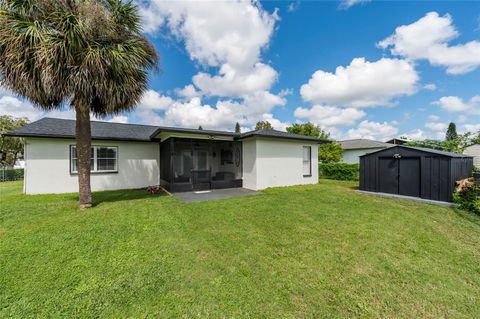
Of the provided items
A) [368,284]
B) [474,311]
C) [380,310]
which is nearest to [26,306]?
[380,310]

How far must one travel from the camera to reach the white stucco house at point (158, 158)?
8914 mm

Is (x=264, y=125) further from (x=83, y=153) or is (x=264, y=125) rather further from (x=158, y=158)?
(x=83, y=153)

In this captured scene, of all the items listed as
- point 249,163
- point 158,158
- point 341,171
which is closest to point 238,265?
point 249,163

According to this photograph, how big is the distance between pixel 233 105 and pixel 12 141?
2243 centimetres

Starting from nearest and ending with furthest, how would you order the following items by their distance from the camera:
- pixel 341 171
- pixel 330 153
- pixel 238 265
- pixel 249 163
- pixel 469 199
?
1. pixel 238 265
2. pixel 469 199
3. pixel 249 163
4. pixel 341 171
5. pixel 330 153

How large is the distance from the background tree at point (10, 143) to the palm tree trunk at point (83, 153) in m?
19.4

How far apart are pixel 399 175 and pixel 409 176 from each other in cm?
34

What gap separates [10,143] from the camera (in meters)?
18.6

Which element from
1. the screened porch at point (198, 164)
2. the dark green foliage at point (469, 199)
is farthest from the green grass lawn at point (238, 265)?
the screened porch at point (198, 164)

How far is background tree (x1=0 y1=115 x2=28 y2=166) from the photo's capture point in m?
18.5

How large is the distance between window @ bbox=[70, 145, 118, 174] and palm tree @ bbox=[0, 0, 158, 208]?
399 centimetres

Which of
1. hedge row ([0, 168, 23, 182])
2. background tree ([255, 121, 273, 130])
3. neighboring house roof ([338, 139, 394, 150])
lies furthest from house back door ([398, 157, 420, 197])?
hedge row ([0, 168, 23, 182])

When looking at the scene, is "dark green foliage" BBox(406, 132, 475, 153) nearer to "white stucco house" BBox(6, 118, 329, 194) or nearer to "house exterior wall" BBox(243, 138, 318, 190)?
"white stucco house" BBox(6, 118, 329, 194)

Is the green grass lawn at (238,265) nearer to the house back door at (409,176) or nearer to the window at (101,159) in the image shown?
the house back door at (409,176)
